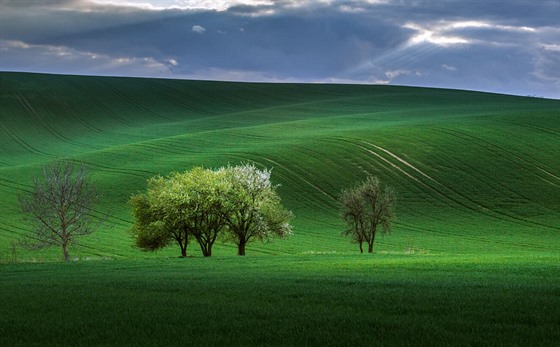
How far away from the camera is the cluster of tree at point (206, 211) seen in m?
50.0

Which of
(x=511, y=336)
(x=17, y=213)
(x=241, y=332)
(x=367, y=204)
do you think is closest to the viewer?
(x=511, y=336)

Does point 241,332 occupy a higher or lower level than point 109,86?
lower

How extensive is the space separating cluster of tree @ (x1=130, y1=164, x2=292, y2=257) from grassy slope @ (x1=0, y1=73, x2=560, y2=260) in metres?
3.97

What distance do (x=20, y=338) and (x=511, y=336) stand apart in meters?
9.11

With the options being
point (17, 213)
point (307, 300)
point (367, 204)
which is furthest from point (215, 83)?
point (307, 300)

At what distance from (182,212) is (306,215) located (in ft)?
77.8

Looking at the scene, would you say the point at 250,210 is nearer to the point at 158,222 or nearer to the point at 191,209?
the point at 191,209

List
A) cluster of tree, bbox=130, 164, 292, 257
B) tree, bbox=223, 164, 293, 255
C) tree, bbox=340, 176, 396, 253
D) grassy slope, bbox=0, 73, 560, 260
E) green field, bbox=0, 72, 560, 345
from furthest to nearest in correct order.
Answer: grassy slope, bbox=0, 73, 560, 260
tree, bbox=340, 176, 396, 253
tree, bbox=223, 164, 293, 255
cluster of tree, bbox=130, 164, 292, 257
green field, bbox=0, 72, 560, 345

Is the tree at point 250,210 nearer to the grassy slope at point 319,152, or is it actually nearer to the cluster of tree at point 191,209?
the cluster of tree at point 191,209

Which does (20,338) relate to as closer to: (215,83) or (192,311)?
(192,311)

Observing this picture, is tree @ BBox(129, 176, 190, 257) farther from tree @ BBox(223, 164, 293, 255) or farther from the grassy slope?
tree @ BBox(223, 164, 293, 255)

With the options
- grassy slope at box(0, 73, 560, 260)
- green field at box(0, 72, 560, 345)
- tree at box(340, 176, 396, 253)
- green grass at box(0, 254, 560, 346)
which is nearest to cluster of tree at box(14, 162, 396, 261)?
tree at box(340, 176, 396, 253)

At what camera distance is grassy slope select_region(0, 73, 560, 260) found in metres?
64.9

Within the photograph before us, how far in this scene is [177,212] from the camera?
4966 centimetres
